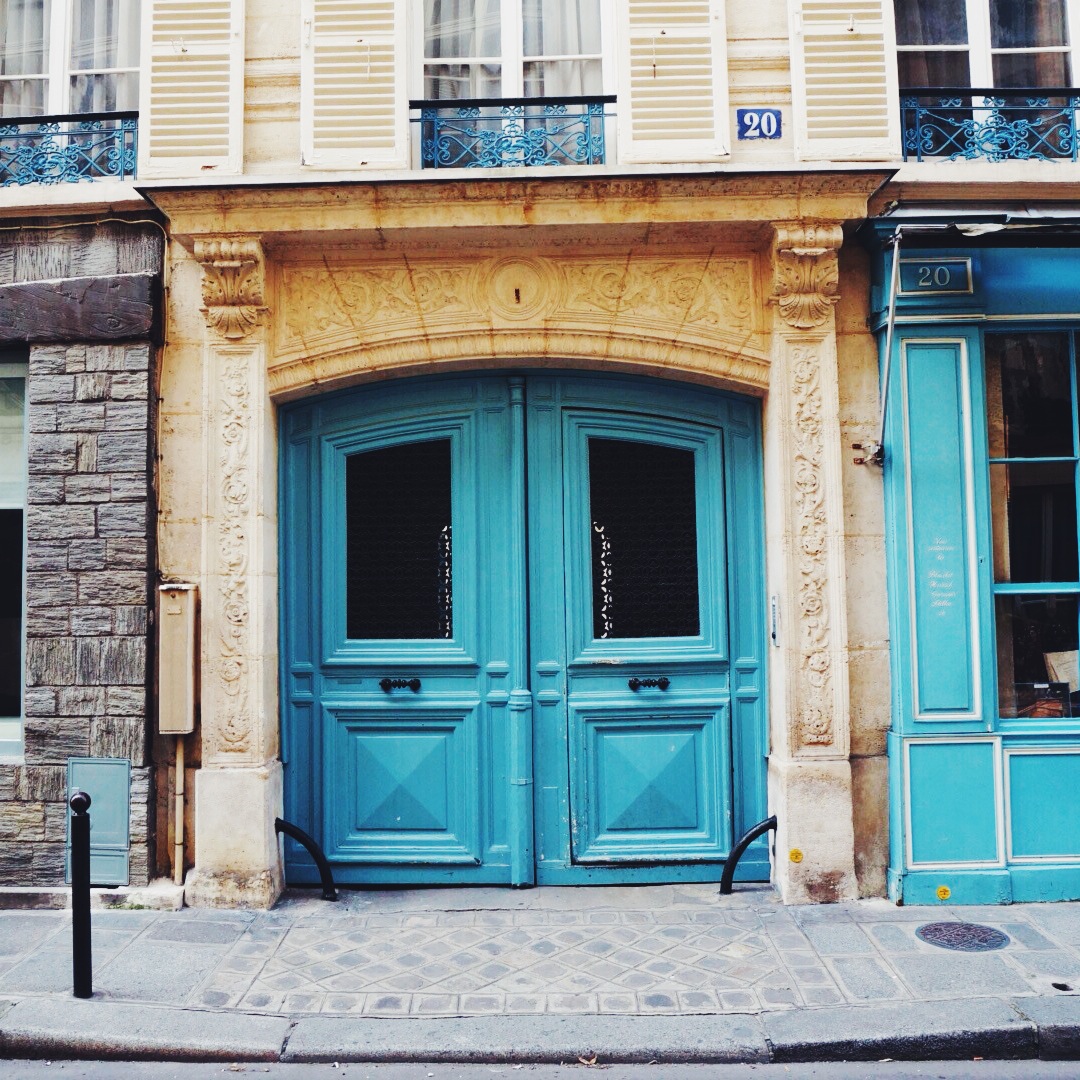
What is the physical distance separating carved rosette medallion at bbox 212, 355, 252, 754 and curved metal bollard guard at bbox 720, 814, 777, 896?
275 cm

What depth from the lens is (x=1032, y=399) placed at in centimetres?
542

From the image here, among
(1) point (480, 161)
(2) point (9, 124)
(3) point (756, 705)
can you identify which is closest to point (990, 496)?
(3) point (756, 705)

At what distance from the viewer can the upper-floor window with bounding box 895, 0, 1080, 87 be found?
223 inches

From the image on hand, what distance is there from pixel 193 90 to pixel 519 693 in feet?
12.7

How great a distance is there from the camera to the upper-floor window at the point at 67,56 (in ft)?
19.0

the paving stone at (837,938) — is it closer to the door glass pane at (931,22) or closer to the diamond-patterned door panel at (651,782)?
the diamond-patterned door panel at (651,782)

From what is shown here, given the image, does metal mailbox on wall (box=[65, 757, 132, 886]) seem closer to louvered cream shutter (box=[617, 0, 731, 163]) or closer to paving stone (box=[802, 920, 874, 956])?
paving stone (box=[802, 920, 874, 956])

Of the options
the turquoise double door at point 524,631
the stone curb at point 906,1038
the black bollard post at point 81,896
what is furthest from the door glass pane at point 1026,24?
the black bollard post at point 81,896

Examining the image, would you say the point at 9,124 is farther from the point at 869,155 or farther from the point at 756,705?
the point at 756,705

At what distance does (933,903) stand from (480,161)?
4.81 meters

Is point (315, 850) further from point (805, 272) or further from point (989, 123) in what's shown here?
point (989, 123)

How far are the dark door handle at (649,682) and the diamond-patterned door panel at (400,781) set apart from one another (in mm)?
949

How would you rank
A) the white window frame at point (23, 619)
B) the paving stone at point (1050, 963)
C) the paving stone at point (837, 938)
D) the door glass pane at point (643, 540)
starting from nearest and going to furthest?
1. the paving stone at point (1050, 963)
2. the paving stone at point (837, 938)
3. the white window frame at point (23, 619)
4. the door glass pane at point (643, 540)

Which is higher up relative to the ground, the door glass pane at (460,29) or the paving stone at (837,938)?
the door glass pane at (460,29)
